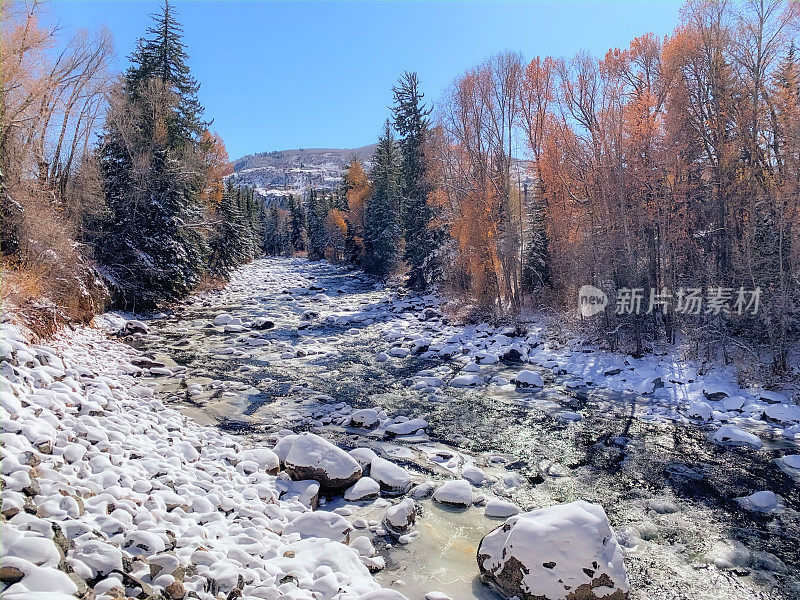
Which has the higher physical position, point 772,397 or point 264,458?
point 264,458

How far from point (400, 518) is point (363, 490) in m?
0.96

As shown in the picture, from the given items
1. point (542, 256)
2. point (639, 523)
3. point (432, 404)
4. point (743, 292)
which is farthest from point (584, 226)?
point (639, 523)

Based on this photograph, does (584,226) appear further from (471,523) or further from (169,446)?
(169,446)

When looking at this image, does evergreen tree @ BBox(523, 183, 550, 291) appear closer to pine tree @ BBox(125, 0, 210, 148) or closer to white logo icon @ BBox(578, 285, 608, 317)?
white logo icon @ BBox(578, 285, 608, 317)

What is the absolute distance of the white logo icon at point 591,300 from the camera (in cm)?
1572

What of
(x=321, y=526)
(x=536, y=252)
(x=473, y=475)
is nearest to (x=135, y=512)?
(x=321, y=526)

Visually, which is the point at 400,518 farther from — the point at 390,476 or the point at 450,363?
the point at 450,363

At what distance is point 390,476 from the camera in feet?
22.8

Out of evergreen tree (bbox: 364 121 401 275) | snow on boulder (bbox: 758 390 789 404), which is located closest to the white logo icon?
snow on boulder (bbox: 758 390 789 404)

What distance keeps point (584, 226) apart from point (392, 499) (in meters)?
14.6

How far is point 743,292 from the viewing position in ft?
41.2

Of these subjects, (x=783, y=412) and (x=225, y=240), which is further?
(x=225, y=240)

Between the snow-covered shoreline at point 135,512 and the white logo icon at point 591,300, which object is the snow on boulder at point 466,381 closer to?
the white logo icon at point 591,300

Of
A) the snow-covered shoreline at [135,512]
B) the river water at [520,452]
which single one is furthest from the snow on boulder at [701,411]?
the snow-covered shoreline at [135,512]
